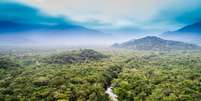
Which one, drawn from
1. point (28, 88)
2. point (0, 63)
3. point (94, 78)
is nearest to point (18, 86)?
point (28, 88)

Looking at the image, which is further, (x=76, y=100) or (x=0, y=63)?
(x=0, y=63)

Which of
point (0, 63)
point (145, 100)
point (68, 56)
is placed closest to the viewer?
point (145, 100)

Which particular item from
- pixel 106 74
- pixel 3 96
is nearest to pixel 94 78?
pixel 106 74

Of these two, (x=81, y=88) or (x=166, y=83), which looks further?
(x=166, y=83)

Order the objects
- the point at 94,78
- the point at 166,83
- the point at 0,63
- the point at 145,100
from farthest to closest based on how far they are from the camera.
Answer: the point at 0,63 < the point at 94,78 < the point at 166,83 < the point at 145,100

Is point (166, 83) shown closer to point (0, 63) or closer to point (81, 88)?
point (81, 88)

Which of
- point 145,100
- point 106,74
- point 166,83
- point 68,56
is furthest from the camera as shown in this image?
point 68,56

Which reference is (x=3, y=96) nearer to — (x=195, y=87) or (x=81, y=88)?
(x=81, y=88)

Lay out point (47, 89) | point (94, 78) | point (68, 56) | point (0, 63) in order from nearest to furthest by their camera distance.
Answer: point (47, 89) < point (94, 78) < point (0, 63) < point (68, 56)
